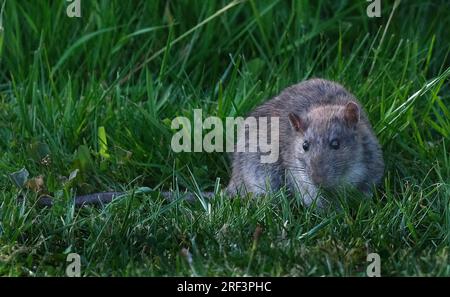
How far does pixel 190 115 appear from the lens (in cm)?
569

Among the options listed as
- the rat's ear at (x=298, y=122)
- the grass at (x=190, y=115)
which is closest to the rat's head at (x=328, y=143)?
the rat's ear at (x=298, y=122)

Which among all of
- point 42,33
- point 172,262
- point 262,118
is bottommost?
point 172,262

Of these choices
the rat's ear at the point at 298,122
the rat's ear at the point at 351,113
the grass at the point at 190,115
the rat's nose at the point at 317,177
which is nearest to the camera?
the grass at the point at 190,115

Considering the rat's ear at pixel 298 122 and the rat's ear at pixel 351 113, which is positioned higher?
the rat's ear at pixel 351 113

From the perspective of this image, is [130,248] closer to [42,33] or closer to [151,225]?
[151,225]

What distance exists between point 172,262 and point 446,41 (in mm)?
2883

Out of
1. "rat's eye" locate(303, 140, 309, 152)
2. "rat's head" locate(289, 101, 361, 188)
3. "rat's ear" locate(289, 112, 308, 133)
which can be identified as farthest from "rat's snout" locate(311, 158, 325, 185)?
"rat's ear" locate(289, 112, 308, 133)

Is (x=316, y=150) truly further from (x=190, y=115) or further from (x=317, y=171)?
(x=190, y=115)

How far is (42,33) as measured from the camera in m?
6.04

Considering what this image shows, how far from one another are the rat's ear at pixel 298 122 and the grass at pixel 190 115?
39 centimetres

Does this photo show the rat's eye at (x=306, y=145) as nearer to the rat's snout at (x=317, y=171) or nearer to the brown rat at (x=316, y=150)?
the brown rat at (x=316, y=150)

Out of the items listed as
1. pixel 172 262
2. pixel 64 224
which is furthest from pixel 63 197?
pixel 172 262

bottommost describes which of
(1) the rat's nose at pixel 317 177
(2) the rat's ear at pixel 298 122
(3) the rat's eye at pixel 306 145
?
(1) the rat's nose at pixel 317 177

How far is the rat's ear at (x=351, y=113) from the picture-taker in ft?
16.4
